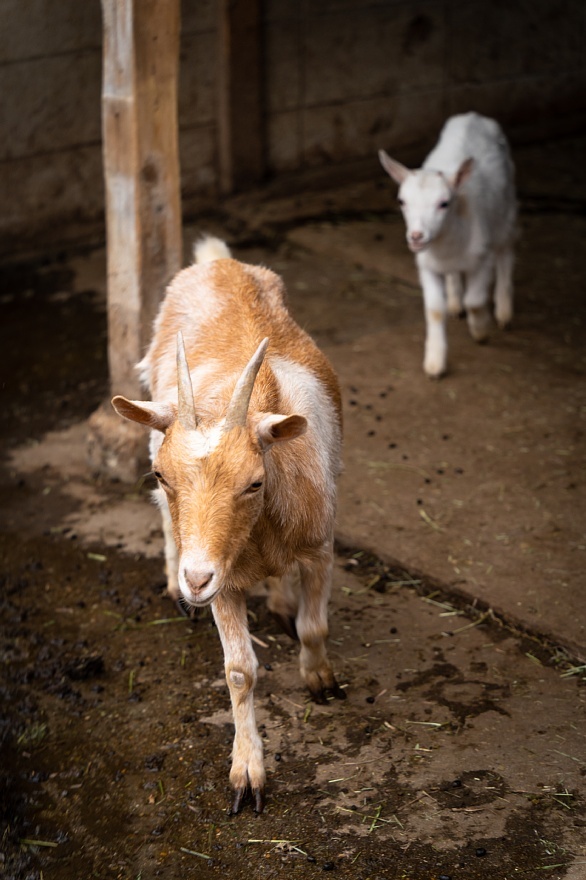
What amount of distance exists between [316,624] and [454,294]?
13.4 feet

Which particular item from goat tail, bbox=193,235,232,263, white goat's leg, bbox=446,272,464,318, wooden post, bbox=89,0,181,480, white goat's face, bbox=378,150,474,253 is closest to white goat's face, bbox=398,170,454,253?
white goat's face, bbox=378,150,474,253

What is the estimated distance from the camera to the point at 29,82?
8586 mm

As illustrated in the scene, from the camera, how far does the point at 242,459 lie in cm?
357

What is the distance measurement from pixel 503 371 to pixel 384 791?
12.2 ft

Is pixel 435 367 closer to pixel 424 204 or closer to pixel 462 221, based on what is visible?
pixel 462 221

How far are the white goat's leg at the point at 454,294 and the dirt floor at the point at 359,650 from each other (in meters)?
0.27

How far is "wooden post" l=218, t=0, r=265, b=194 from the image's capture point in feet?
31.0

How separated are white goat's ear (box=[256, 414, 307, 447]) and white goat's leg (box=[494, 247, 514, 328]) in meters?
4.38

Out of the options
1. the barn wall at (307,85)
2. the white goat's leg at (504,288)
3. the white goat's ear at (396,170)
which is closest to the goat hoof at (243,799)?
the white goat's ear at (396,170)

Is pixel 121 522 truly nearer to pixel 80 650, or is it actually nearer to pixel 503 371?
pixel 80 650

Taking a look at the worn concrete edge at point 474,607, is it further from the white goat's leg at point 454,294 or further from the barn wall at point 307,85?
the barn wall at point 307,85

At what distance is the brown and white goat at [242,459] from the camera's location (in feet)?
11.6

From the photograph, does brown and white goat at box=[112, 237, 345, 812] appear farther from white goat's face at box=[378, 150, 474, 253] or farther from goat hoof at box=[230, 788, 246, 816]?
white goat's face at box=[378, 150, 474, 253]

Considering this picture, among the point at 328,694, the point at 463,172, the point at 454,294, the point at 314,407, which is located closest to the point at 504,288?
the point at 454,294
